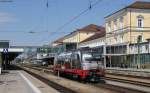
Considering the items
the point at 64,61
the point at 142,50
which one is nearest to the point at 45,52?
the point at 142,50

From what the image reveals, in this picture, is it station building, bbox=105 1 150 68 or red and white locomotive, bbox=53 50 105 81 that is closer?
red and white locomotive, bbox=53 50 105 81

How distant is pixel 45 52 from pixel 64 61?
305ft

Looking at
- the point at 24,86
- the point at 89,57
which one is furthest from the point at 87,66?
the point at 24,86

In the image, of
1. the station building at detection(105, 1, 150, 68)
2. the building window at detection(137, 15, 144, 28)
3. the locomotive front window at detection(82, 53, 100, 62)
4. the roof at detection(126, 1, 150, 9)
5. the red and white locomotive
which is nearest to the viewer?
the red and white locomotive

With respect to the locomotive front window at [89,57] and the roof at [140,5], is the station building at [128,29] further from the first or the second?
the locomotive front window at [89,57]

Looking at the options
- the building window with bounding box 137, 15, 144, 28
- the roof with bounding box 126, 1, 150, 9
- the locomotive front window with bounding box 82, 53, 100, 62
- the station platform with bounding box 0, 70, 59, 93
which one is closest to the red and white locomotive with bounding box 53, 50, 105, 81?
the locomotive front window with bounding box 82, 53, 100, 62

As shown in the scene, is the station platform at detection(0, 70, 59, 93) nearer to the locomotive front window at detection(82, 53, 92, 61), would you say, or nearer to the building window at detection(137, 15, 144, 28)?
the locomotive front window at detection(82, 53, 92, 61)

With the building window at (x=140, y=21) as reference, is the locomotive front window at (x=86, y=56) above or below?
below

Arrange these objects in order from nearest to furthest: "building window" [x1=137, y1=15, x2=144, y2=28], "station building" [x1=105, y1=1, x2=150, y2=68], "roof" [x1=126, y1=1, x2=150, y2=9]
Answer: "station building" [x1=105, y1=1, x2=150, y2=68] < "building window" [x1=137, y1=15, x2=144, y2=28] < "roof" [x1=126, y1=1, x2=150, y2=9]

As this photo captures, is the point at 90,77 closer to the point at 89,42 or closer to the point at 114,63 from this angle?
the point at 114,63

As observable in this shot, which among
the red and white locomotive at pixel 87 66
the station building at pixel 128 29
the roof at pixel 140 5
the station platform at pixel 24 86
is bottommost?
the station platform at pixel 24 86

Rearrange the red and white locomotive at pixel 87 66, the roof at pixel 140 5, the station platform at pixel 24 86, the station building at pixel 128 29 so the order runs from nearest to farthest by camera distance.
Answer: the station platform at pixel 24 86
the red and white locomotive at pixel 87 66
the station building at pixel 128 29
the roof at pixel 140 5

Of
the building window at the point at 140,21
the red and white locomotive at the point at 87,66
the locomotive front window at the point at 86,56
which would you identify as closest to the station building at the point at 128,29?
the building window at the point at 140,21

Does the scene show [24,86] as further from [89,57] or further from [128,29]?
[128,29]
